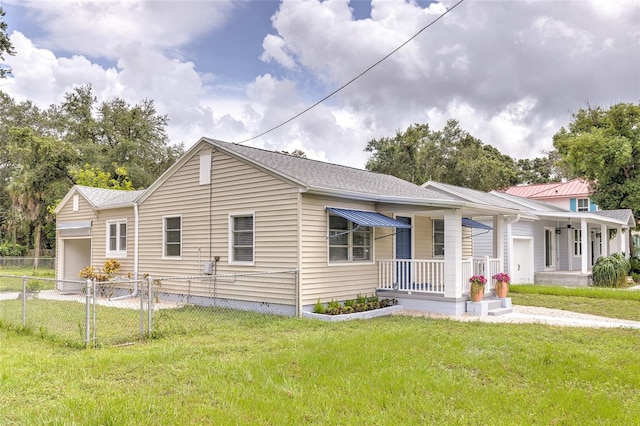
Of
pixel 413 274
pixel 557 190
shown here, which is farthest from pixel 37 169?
pixel 557 190

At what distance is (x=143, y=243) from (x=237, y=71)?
685 centimetres

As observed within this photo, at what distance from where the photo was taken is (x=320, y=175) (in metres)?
11.9

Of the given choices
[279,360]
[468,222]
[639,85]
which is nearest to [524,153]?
[639,85]

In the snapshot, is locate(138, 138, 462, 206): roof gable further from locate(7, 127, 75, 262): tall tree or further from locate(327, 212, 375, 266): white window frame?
locate(7, 127, 75, 262): tall tree

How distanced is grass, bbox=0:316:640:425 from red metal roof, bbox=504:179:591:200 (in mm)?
29100

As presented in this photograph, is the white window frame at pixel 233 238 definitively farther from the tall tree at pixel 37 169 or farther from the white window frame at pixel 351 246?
the tall tree at pixel 37 169

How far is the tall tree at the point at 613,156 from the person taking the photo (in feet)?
79.3

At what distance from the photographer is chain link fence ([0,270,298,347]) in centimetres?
765

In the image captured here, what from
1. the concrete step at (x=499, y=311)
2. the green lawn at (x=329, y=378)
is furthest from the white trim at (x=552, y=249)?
the green lawn at (x=329, y=378)

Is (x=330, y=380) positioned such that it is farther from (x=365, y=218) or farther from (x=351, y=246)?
(x=351, y=246)

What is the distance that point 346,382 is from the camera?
5129 millimetres

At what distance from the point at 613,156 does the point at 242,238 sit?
21858 millimetres

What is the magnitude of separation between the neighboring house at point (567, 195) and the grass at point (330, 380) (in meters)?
29.0

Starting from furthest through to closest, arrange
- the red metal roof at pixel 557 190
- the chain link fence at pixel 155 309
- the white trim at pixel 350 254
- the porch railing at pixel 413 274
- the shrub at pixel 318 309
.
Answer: the red metal roof at pixel 557 190
the porch railing at pixel 413 274
the white trim at pixel 350 254
the shrub at pixel 318 309
the chain link fence at pixel 155 309
